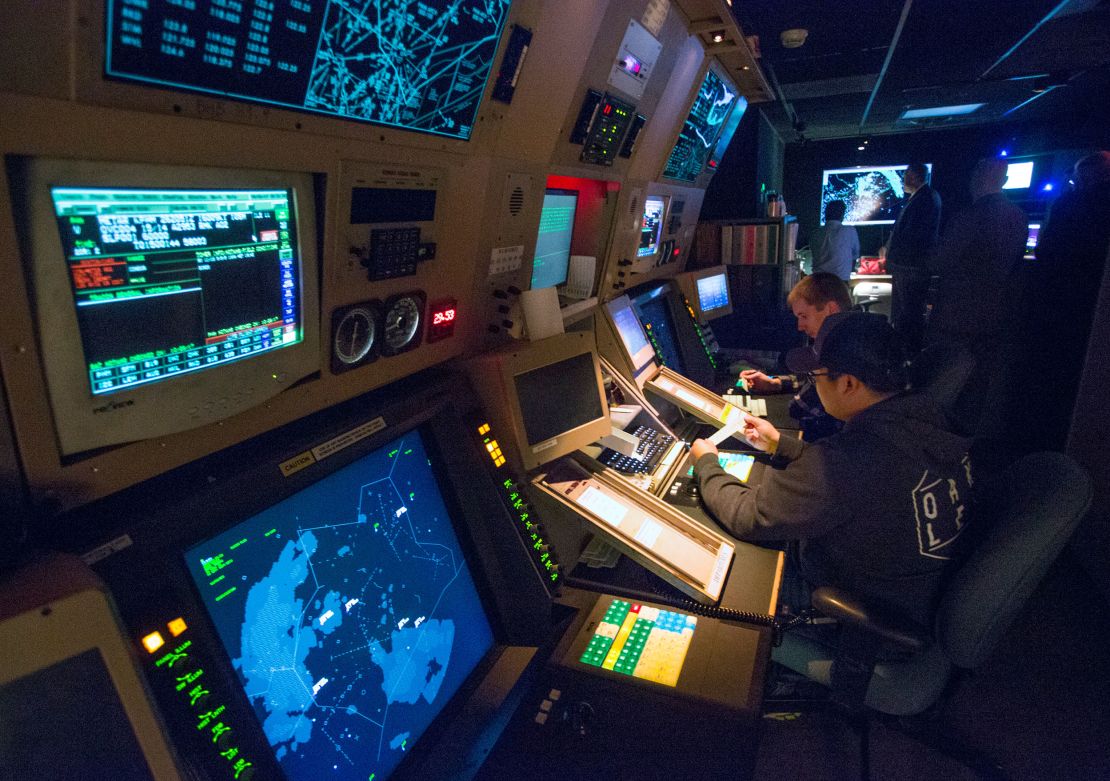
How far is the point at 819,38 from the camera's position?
12.7ft

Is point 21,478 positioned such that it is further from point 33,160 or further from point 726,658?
point 726,658

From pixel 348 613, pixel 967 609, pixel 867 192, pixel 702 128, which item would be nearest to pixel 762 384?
pixel 702 128

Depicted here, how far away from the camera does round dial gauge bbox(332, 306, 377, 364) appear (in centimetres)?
119

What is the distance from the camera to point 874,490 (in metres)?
1.55

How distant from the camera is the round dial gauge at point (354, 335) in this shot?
119cm

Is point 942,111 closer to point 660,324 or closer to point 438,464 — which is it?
point 660,324

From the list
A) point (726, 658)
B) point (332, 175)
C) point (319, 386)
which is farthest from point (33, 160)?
point (726, 658)

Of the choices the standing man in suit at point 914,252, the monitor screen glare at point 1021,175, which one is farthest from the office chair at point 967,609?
the monitor screen glare at point 1021,175

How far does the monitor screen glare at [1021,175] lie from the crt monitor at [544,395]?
352 inches

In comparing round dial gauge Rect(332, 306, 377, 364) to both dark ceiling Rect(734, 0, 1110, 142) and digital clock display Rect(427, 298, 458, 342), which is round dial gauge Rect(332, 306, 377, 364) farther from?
dark ceiling Rect(734, 0, 1110, 142)

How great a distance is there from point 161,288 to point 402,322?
58 centimetres

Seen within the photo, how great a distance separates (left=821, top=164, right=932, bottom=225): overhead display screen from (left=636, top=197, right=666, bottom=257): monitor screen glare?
700 centimetres

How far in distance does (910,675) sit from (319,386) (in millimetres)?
1672

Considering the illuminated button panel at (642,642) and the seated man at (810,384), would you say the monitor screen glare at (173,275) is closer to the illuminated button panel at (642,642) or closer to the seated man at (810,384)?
the illuminated button panel at (642,642)
